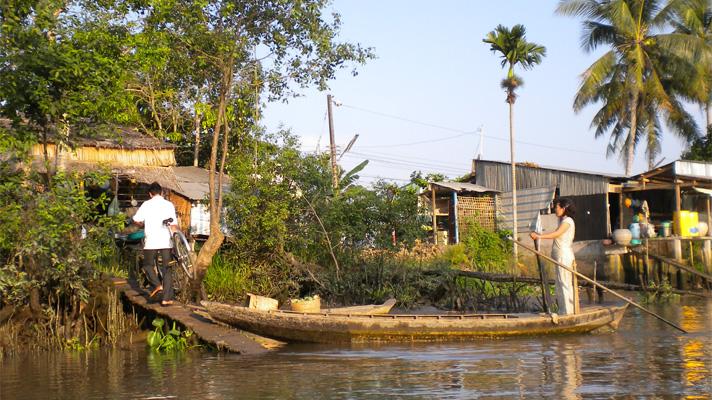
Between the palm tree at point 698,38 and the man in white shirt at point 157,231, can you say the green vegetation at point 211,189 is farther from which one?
the palm tree at point 698,38

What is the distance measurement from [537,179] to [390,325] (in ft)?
56.8

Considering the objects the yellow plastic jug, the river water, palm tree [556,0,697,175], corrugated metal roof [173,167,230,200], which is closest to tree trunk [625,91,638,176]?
palm tree [556,0,697,175]

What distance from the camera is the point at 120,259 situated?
48.1 feet

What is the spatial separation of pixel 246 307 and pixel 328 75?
22.5 feet

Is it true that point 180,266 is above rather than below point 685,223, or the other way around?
below

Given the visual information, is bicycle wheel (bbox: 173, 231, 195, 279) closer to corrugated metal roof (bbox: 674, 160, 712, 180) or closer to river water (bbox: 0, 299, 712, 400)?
river water (bbox: 0, 299, 712, 400)

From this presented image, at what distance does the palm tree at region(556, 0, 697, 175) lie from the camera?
96.2 feet

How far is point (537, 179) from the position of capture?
27422 mm

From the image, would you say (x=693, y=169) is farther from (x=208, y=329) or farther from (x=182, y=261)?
(x=208, y=329)

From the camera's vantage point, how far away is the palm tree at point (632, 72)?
2933 cm

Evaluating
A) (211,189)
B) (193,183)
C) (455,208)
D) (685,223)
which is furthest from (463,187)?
(211,189)

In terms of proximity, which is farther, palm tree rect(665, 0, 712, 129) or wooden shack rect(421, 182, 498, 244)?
palm tree rect(665, 0, 712, 129)

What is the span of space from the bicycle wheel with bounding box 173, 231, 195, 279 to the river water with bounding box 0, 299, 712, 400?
4.51ft

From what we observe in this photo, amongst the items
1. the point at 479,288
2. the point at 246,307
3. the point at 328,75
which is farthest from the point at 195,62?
the point at 479,288
